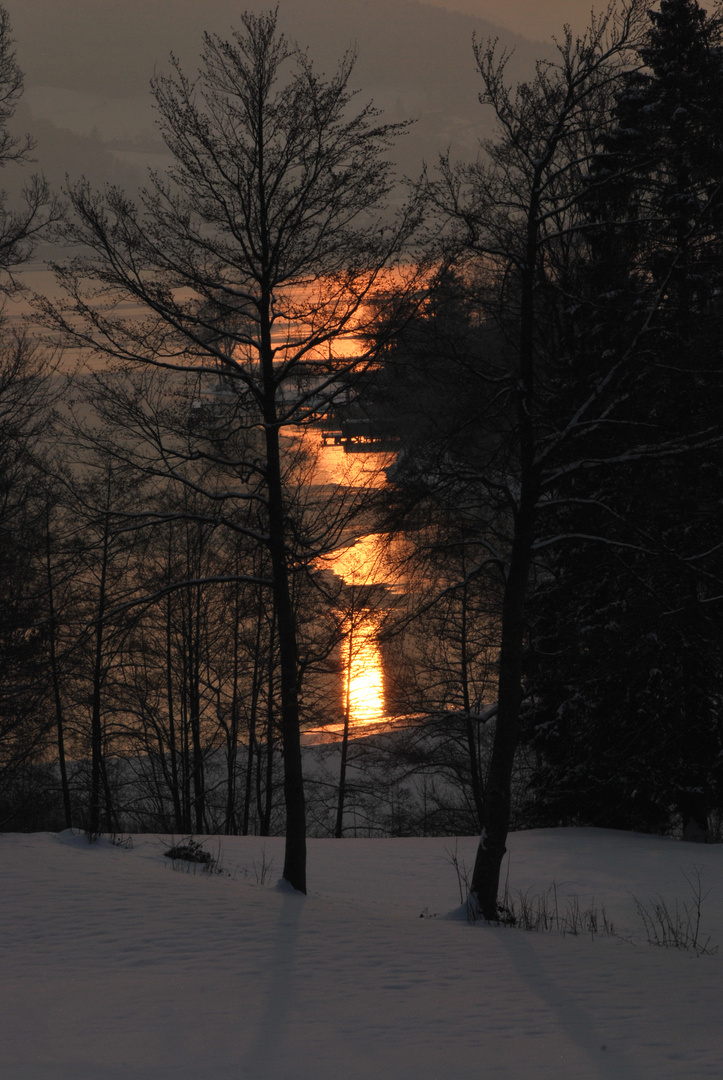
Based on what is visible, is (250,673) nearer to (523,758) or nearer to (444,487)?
(523,758)

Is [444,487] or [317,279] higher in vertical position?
[317,279]

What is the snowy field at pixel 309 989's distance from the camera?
16.9 ft

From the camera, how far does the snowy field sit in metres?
5.14

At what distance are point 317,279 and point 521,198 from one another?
8.68 ft

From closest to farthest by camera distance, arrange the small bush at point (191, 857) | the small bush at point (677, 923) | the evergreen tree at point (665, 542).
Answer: the small bush at point (677, 923), the small bush at point (191, 857), the evergreen tree at point (665, 542)

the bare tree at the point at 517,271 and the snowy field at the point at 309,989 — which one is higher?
the bare tree at the point at 517,271

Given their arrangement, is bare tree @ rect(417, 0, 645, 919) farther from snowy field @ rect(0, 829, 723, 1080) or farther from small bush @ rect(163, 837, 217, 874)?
small bush @ rect(163, 837, 217, 874)

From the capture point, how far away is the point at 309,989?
263 inches

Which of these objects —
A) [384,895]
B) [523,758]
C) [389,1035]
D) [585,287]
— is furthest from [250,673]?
[389,1035]

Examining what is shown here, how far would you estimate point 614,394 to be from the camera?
38.1ft

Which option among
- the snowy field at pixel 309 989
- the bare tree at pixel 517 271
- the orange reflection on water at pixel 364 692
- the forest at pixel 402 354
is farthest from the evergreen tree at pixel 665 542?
the orange reflection on water at pixel 364 692

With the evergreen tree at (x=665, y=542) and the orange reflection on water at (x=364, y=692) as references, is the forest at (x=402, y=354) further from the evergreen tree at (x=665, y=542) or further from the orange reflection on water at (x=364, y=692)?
the orange reflection on water at (x=364, y=692)

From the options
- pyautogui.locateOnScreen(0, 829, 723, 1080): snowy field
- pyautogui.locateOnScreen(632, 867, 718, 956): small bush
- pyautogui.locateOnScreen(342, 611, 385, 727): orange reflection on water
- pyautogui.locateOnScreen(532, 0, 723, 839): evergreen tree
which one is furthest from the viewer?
pyautogui.locateOnScreen(342, 611, 385, 727): orange reflection on water

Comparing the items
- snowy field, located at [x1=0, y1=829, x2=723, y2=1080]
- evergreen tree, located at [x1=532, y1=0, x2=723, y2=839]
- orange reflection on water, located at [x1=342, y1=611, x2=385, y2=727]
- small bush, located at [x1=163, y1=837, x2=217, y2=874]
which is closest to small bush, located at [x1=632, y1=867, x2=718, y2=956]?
snowy field, located at [x1=0, y1=829, x2=723, y2=1080]
